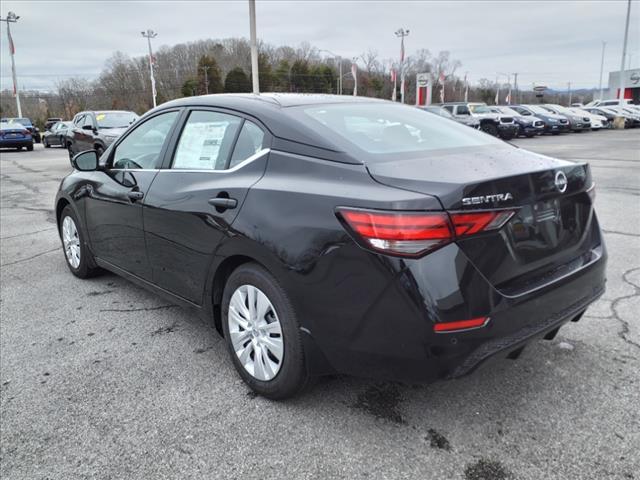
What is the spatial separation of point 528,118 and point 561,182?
2845 cm

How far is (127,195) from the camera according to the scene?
3750 millimetres

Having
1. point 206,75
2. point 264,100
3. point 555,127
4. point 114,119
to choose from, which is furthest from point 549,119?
point 206,75

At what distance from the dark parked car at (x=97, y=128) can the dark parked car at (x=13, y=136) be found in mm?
11228

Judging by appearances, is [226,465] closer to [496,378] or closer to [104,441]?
[104,441]

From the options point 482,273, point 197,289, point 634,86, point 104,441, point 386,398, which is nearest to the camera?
point 482,273

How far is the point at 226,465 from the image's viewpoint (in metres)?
2.30

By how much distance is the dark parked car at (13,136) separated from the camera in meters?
24.9

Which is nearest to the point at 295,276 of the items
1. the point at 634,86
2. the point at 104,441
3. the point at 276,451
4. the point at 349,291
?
the point at 349,291

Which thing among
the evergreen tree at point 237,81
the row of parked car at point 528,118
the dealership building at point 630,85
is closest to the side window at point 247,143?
the row of parked car at point 528,118

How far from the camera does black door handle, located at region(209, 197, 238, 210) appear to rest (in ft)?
9.13

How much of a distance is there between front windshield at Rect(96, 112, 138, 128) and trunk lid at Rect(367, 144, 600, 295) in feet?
47.5

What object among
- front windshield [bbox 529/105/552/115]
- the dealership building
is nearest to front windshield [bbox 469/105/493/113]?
front windshield [bbox 529/105/552/115]

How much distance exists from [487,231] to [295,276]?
2.93ft

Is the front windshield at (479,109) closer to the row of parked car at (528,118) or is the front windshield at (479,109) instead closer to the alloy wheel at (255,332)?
the row of parked car at (528,118)
